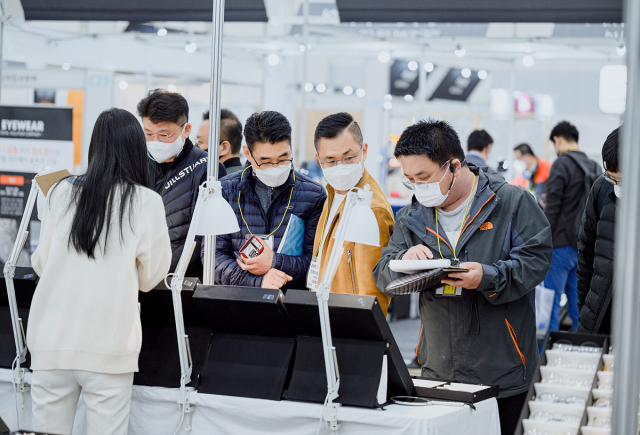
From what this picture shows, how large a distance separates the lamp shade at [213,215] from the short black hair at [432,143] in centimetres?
63

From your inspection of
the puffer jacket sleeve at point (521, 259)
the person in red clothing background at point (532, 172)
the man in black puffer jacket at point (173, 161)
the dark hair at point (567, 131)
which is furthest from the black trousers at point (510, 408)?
the person in red clothing background at point (532, 172)

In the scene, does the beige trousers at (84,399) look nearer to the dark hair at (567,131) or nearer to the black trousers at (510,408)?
the black trousers at (510,408)

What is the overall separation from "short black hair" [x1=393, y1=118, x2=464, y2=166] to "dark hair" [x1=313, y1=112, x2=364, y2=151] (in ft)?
0.82

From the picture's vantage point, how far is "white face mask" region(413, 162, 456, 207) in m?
2.40

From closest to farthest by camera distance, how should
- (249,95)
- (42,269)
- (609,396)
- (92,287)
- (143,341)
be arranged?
(609,396), (92,287), (42,269), (143,341), (249,95)

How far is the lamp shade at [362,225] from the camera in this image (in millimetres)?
2006

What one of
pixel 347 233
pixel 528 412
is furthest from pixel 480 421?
pixel 347 233

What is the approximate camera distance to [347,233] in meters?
2.01

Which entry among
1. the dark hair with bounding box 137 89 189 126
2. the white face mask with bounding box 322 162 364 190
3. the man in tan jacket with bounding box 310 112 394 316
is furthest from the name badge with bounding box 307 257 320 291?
the dark hair with bounding box 137 89 189 126

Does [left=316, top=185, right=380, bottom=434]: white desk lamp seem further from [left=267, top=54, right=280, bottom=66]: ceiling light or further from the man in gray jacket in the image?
[left=267, top=54, right=280, bottom=66]: ceiling light

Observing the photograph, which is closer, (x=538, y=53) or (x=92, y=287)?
(x=92, y=287)

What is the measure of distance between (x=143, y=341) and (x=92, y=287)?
0.41 meters

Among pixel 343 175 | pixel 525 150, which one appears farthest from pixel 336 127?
pixel 525 150

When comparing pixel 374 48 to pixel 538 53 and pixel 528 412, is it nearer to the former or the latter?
pixel 538 53
